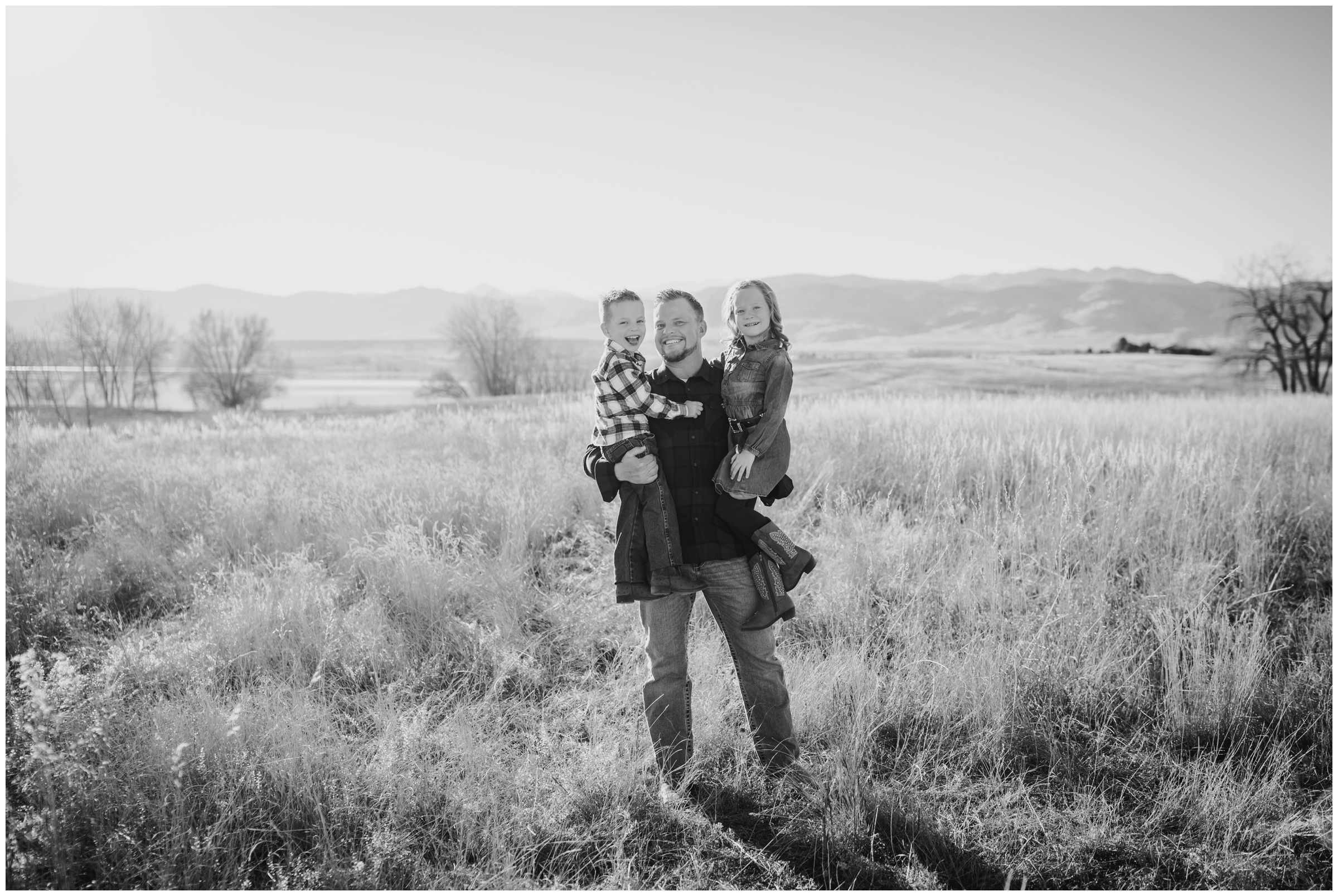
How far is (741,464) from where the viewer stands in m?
2.50

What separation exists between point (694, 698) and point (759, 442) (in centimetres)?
139

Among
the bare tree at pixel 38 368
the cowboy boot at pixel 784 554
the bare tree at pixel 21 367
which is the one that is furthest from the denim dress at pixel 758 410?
the bare tree at pixel 21 367

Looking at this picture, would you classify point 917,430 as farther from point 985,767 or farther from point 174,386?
point 174,386

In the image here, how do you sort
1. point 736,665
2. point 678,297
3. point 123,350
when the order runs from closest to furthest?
1. point 678,297
2. point 736,665
3. point 123,350

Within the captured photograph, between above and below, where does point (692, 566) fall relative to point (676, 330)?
below

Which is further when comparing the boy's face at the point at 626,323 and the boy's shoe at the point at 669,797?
the boy's shoe at the point at 669,797

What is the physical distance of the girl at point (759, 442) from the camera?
2510mm

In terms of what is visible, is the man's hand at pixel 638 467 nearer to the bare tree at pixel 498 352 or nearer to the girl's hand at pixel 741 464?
the girl's hand at pixel 741 464

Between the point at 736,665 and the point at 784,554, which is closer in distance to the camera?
the point at 784,554

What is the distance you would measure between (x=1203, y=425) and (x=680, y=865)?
30.3 ft

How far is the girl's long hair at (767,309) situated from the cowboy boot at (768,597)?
855 millimetres

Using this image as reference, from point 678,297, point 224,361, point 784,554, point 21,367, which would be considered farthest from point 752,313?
point 224,361

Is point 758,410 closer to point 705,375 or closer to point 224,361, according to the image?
point 705,375

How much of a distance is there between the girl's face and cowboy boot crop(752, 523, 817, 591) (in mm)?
746
